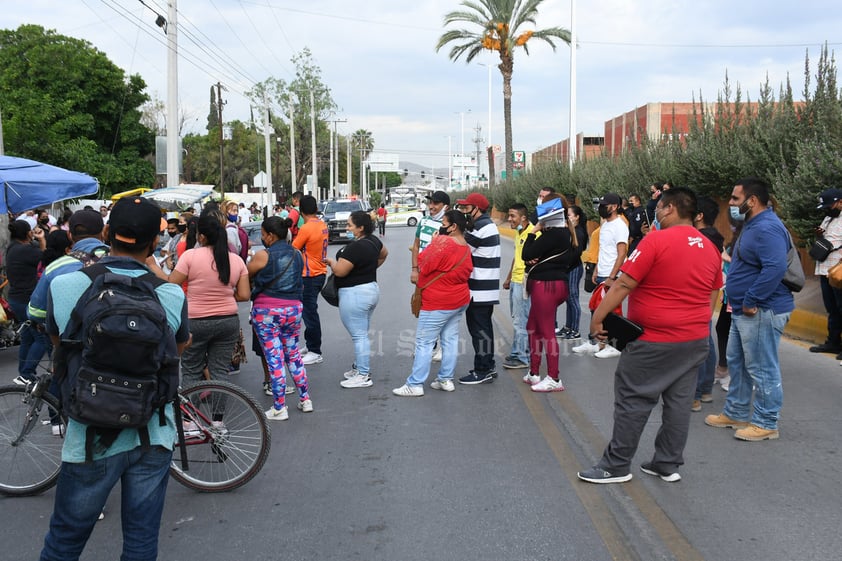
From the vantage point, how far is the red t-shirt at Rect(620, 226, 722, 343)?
4.69m

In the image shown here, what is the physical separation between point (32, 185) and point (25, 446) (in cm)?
834

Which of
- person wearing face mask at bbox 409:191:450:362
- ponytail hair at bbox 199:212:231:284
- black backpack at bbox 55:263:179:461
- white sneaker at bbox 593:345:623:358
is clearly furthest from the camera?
white sneaker at bbox 593:345:623:358

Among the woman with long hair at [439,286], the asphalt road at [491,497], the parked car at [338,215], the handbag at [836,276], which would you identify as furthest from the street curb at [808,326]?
the parked car at [338,215]

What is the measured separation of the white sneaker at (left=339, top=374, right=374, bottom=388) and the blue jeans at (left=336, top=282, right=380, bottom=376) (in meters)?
0.05

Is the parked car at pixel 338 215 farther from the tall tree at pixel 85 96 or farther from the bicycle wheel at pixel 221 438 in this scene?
the bicycle wheel at pixel 221 438

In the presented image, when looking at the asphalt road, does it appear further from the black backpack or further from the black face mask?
the black face mask

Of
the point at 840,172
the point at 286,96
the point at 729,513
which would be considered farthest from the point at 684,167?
the point at 286,96

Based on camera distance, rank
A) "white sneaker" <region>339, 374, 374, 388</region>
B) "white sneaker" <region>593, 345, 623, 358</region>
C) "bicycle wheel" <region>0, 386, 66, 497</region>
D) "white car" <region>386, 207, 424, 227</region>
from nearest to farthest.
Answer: "bicycle wheel" <region>0, 386, 66, 497</region>
"white sneaker" <region>339, 374, 374, 388</region>
"white sneaker" <region>593, 345, 623, 358</region>
"white car" <region>386, 207, 424, 227</region>

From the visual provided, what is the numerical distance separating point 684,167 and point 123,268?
15718 mm

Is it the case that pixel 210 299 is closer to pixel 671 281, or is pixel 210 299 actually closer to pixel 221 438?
pixel 221 438

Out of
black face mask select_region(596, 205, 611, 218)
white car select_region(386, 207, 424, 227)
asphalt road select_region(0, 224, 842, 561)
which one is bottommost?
asphalt road select_region(0, 224, 842, 561)

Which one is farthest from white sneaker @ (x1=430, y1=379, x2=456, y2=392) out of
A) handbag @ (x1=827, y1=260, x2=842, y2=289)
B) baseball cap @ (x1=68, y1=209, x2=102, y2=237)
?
handbag @ (x1=827, y1=260, x2=842, y2=289)

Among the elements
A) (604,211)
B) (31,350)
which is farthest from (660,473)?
(31,350)

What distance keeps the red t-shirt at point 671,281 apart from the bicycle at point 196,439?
2509 millimetres
